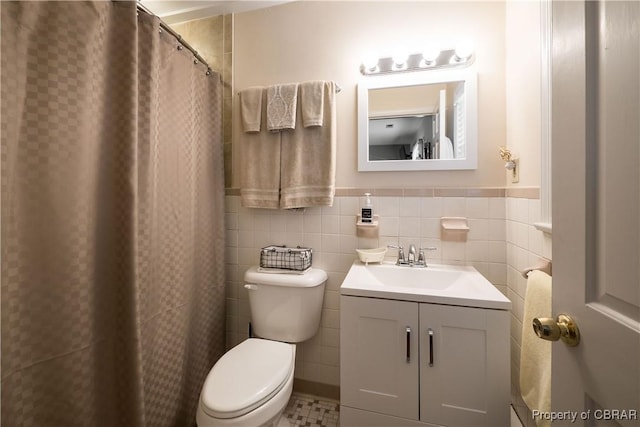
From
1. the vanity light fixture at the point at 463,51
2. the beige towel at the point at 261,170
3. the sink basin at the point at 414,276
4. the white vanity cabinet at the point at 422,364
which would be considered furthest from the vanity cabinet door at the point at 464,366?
the vanity light fixture at the point at 463,51

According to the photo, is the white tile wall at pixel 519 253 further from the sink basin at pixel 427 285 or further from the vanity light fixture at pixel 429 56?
the vanity light fixture at pixel 429 56

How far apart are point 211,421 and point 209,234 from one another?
89 cm

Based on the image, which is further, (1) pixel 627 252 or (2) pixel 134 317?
(2) pixel 134 317

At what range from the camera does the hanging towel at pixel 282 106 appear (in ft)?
4.68

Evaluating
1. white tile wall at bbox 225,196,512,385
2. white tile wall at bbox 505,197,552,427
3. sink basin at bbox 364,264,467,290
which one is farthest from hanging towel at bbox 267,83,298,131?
white tile wall at bbox 505,197,552,427

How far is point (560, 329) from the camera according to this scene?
1.67 ft

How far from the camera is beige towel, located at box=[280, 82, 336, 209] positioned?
4.65 ft

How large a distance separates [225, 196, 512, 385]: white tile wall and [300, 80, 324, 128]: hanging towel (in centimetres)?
47

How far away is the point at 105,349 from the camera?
37.6 inches

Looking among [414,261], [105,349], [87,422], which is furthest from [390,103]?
[87,422]

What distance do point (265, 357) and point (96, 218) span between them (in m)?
0.89

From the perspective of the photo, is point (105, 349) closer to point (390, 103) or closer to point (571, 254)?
point (571, 254)

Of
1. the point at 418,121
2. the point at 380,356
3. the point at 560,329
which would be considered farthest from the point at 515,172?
the point at 380,356

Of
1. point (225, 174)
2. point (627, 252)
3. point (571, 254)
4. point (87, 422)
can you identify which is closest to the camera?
point (627, 252)
